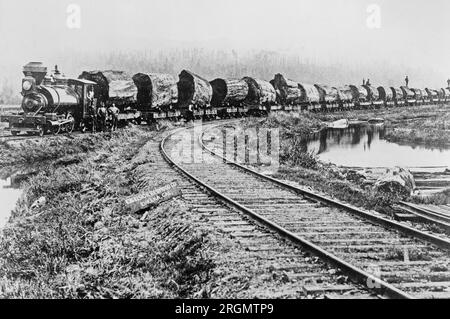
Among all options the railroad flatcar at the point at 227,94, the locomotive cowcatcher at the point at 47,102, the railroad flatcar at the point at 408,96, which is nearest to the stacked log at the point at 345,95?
the railroad flatcar at the point at 408,96

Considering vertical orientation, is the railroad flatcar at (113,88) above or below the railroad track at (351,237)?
above

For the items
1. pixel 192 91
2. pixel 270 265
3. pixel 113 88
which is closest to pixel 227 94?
pixel 192 91

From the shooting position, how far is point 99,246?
6.26 metres

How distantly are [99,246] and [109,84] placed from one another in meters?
13.9

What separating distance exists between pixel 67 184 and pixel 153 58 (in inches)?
3634

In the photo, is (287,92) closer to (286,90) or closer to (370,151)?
(286,90)

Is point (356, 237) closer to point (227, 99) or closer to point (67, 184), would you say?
point (67, 184)

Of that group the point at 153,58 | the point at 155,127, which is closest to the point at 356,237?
the point at 155,127

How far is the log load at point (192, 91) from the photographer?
84.7ft

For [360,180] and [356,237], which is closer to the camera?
[356,237]

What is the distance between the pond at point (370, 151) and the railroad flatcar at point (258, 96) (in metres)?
5.84

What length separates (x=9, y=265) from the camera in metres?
6.17

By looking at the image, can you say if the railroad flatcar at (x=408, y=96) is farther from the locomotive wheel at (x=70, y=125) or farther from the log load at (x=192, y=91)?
the locomotive wheel at (x=70, y=125)

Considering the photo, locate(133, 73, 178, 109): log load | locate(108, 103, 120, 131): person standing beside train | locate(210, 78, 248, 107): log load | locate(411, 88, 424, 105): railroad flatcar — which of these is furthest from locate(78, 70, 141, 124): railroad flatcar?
locate(411, 88, 424, 105): railroad flatcar
